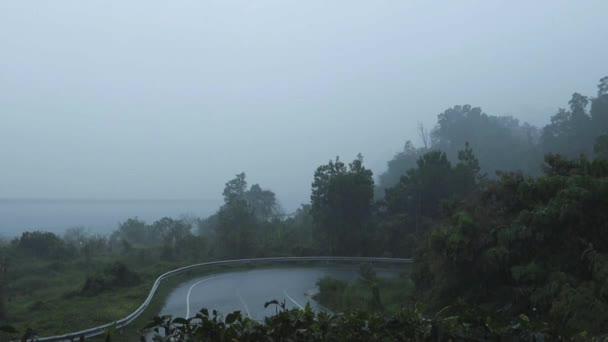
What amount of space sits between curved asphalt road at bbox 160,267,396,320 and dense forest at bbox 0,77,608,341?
1912 mm

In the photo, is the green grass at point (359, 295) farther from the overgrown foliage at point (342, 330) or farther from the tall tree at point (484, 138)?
the tall tree at point (484, 138)

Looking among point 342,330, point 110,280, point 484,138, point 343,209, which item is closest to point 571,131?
point 484,138

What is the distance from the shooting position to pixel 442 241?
14.5 m

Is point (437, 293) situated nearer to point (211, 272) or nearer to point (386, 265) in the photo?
point (211, 272)

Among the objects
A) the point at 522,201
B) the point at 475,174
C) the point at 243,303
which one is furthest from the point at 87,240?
the point at 522,201

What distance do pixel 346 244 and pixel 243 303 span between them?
21.1 meters

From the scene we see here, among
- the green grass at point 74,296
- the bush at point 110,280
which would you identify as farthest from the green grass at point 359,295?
the bush at point 110,280

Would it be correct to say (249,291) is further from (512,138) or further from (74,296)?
(512,138)

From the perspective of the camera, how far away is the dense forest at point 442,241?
9305mm

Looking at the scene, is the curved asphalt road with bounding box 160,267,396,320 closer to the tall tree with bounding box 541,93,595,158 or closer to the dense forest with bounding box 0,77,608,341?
the dense forest with bounding box 0,77,608,341

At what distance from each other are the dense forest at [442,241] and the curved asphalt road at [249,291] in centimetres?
191

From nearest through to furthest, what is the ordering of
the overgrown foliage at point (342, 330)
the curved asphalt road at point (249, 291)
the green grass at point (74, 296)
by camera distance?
1. the overgrown foliage at point (342, 330)
2. the green grass at point (74, 296)
3. the curved asphalt road at point (249, 291)

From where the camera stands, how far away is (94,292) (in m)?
18.8

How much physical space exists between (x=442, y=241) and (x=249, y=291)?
7.70 metres
